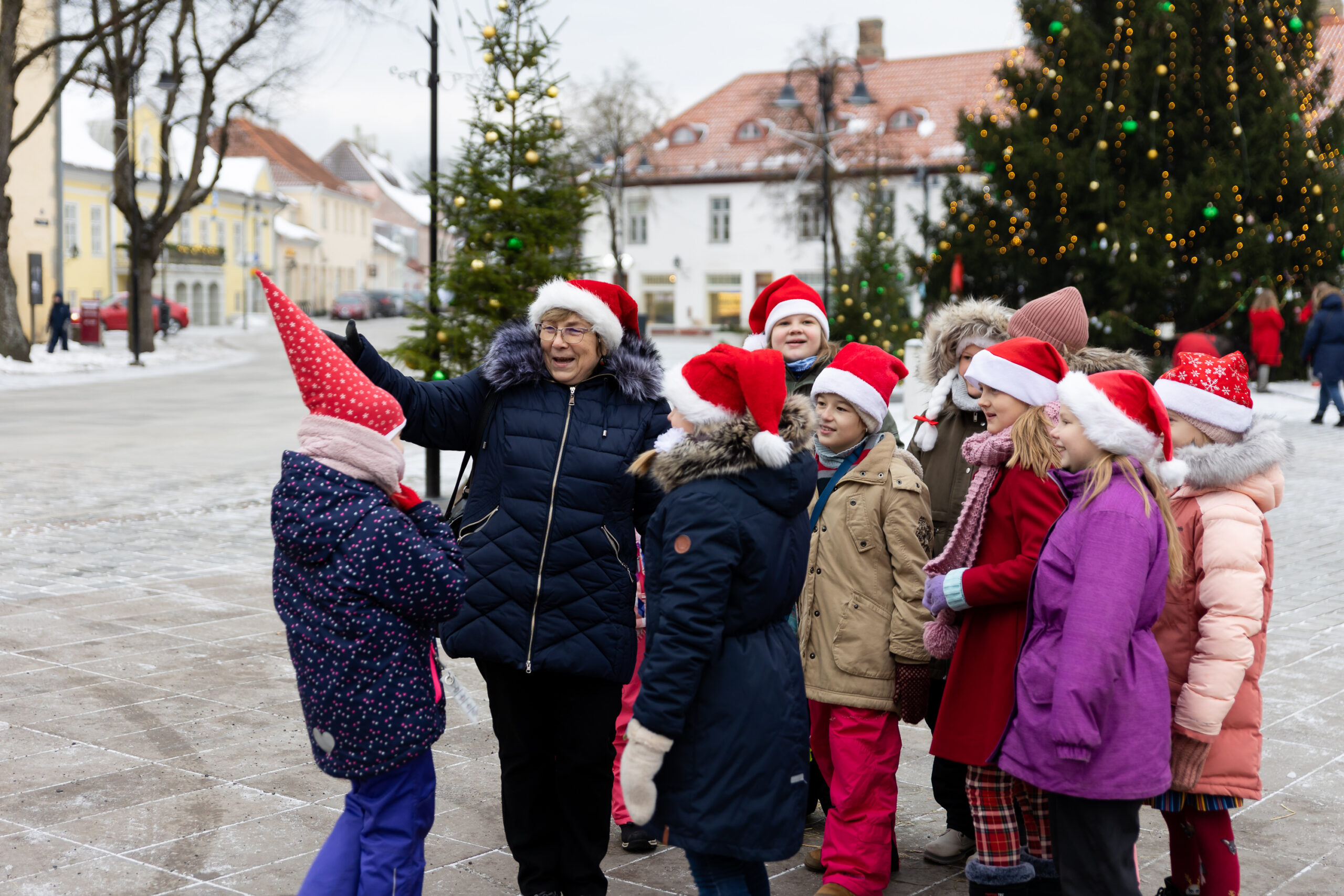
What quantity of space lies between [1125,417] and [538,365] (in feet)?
5.52

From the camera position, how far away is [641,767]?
10.00ft

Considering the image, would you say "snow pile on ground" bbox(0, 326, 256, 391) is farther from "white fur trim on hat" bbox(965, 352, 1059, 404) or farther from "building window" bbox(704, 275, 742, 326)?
"white fur trim on hat" bbox(965, 352, 1059, 404)

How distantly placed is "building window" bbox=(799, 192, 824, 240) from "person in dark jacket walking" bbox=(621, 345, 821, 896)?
4092 cm

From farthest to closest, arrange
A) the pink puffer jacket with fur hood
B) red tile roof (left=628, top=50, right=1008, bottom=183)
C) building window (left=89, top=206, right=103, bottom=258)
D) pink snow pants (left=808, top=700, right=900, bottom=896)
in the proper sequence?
building window (left=89, top=206, right=103, bottom=258) < red tile roof (left=628, top=50, right=1008, bottom=183) < pink snow pants (left=808, top=700, right=900, bottom=896) < the pink puffer jacket with fur hood

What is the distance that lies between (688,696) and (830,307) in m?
17.3

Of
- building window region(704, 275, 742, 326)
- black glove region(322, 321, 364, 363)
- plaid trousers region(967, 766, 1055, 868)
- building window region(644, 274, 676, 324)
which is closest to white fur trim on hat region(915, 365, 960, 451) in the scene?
plaid trousers region(967, 766, 1055, 868)

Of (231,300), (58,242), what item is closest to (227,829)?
(58,242)

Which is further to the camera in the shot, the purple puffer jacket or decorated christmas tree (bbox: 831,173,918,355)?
decorated christmas tree (bbox: 831,173,918,355)

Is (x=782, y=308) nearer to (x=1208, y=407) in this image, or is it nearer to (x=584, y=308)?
(x=584, y=308)

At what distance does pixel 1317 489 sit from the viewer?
42.5 ft

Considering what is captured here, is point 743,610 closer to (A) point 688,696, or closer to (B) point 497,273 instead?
(A) point 688,696

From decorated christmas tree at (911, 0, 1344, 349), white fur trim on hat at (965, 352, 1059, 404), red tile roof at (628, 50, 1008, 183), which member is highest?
red tile roof at (628, 50, 1008, 183)

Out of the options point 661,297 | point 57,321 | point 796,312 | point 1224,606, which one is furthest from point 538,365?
point 661,297

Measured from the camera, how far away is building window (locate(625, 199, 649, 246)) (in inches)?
2249
